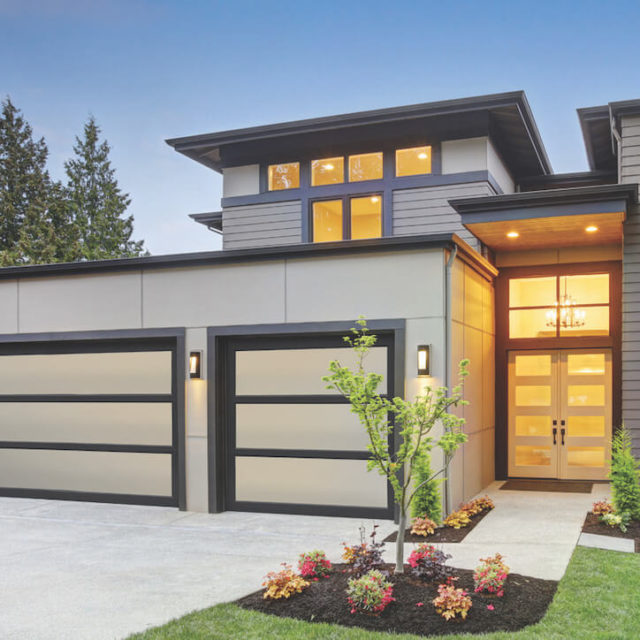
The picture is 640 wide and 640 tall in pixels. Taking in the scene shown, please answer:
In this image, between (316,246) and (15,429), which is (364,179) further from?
(15,429)

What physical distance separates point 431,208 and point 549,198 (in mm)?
2983

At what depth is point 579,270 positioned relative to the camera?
464 inches

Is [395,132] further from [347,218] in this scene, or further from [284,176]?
[284,176]

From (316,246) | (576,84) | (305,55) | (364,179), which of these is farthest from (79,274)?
(576,84)

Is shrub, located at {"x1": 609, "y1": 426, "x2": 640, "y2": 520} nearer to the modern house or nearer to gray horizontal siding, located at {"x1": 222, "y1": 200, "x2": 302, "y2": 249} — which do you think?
the modern house

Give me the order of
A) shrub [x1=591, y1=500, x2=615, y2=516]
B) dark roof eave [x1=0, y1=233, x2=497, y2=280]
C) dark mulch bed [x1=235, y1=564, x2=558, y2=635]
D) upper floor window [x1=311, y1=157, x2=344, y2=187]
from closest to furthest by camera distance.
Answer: dark mulch bed [x1=235, y1=564, x2=558, y2=635] → shrub [x1=591, y1=500, x2=615, y2=516] → dark roof eave [x1=0, y1=233, x2=497, y2=280] → upper floor window [x1=311, y1=157, x2=344, y2=187]

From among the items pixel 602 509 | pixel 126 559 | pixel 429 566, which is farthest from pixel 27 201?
pixel 429 566

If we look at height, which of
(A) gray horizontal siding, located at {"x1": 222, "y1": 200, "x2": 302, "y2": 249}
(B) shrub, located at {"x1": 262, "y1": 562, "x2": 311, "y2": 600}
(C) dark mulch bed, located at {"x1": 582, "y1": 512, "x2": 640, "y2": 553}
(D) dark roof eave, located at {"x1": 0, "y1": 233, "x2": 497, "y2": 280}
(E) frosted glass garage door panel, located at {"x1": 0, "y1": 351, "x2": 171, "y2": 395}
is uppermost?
(A) gray horizontal siding, located at {"x1": 222, "y1": 200, "x2": 302, "y2": 249}

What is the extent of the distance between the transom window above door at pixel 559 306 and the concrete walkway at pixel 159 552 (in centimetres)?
287

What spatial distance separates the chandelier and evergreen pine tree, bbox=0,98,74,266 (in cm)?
2371

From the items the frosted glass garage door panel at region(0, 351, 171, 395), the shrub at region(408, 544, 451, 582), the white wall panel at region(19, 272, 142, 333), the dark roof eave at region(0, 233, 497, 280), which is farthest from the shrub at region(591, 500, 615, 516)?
the white wall panel at region(19, 272, 142, 333)

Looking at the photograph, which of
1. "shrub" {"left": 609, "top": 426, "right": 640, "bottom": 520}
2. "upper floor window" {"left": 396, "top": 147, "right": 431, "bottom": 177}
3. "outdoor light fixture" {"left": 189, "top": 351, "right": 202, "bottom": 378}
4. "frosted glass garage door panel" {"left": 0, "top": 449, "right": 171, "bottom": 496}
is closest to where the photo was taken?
"shrub" {"left": 609, "top": 426, "right": 640, "bottom": 520}

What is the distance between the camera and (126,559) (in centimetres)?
694

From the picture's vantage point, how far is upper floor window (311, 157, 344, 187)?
13.2 m
